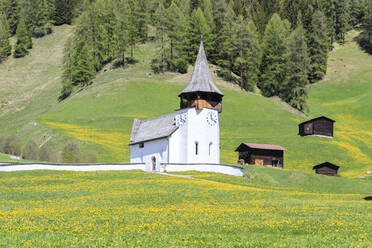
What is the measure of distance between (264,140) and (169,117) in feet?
73.0

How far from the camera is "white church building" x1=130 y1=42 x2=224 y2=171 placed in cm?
6612

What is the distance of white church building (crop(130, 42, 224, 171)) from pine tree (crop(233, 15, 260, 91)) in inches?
2177

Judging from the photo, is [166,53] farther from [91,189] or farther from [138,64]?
[91,189]

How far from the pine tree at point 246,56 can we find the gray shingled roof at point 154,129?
5284 centimetres

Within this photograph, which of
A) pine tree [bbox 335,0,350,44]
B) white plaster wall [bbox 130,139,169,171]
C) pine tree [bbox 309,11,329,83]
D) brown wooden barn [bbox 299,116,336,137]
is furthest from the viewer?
pine tree [bbox 335,0,350,44]

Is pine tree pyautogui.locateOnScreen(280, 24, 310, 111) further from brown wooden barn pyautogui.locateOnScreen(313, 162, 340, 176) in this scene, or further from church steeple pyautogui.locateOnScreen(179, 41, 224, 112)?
church steeple pyautogui.locateOnScreen(179, 41, 224, 112)

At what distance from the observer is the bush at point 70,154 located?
69512 mm

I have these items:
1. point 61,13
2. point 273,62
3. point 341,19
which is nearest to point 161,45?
point 273,62

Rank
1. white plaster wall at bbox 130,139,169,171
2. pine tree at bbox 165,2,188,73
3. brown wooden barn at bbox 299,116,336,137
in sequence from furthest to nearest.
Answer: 1. pine tree at bbox 165,2,188,73
2. brown wooden barn at bbox 299,116,336,137
3. white plaster wall at bbox 130,139,169,171

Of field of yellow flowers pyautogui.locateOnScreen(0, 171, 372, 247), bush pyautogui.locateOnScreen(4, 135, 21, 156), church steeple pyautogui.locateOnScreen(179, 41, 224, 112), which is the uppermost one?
church steeple pyautogui.locateOnScreen(179, 41, 224, 112)

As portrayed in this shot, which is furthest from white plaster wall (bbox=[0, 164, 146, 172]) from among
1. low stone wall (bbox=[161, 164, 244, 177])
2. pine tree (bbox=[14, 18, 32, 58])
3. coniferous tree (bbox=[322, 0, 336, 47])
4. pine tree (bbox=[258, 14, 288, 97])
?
coniferous tree (bbox=[322, 0, 336, 47])

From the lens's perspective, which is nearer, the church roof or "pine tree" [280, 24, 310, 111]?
the church roof

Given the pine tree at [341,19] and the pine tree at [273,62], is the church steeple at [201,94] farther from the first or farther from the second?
the pine tree at [341,19]

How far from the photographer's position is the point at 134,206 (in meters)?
30.9
